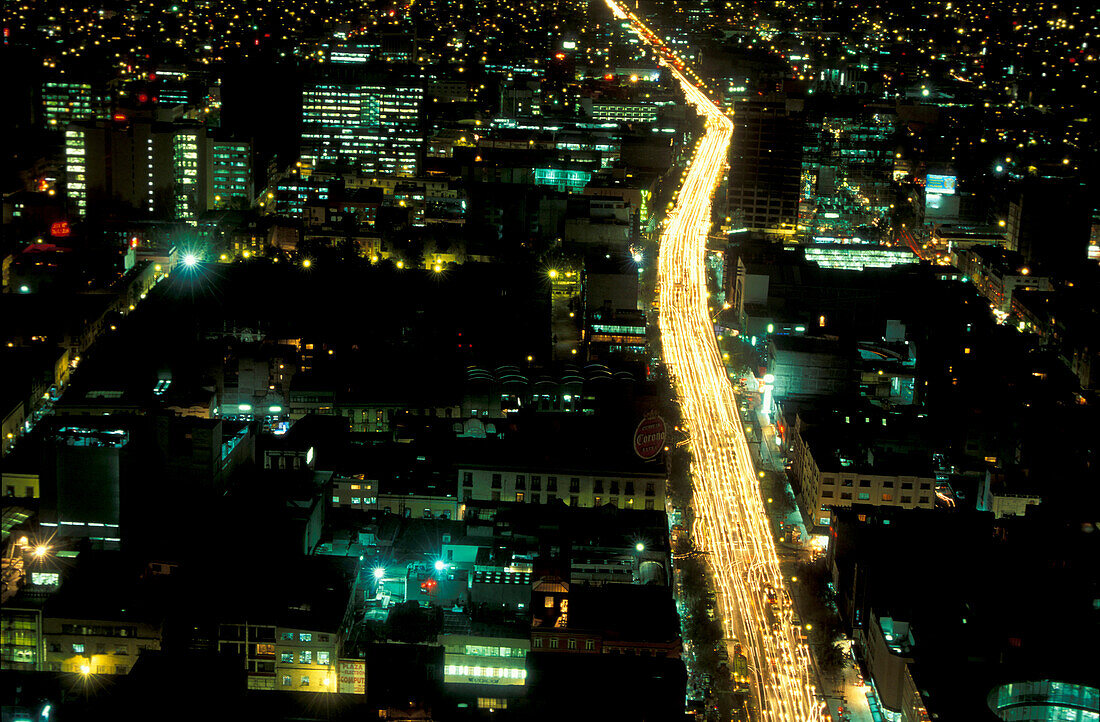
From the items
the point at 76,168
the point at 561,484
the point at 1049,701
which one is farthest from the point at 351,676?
the point at 76,168

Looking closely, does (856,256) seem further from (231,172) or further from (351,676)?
(351,676)

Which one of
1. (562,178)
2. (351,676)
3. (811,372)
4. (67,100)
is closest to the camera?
(351,676)

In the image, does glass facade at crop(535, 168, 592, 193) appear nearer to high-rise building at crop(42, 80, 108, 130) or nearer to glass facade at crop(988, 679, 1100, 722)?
high-rise building at crop(42, 80, 108, 130)

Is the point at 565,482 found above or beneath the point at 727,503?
above

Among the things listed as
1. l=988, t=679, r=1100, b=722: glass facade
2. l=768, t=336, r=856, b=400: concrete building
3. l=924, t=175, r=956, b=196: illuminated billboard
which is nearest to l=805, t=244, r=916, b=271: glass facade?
l=924, t=175, r=956, b=196: illuminated billboard

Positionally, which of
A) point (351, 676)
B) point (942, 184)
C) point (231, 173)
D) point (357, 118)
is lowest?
point (351, 676)

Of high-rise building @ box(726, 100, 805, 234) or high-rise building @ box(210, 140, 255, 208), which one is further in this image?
high-rise building @ box(726, 100, 805, 234)

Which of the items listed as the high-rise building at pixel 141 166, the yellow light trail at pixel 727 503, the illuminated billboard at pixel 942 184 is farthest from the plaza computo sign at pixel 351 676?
the illuminated billboard at pixel 942 184
